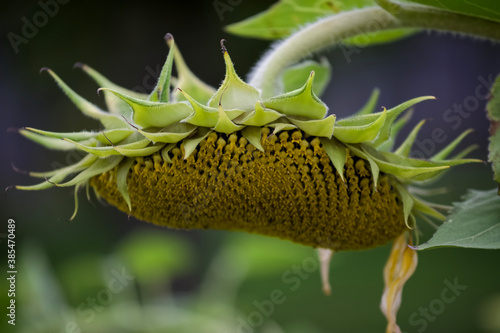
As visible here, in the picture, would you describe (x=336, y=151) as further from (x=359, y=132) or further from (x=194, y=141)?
(x=194, y=141)

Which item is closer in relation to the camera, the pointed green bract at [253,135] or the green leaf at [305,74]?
the pointed green bract at [253,135]

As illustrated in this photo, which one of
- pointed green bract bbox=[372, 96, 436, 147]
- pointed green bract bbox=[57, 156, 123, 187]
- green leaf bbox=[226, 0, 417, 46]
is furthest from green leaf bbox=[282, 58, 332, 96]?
pointed green bract bbox=[57, 156, 123, 187]

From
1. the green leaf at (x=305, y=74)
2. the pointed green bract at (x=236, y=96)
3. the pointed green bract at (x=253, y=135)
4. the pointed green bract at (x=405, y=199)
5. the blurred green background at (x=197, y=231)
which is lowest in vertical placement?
the blurred green background at (x=197, y=231)

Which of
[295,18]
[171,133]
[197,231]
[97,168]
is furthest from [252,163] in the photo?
[197,231]

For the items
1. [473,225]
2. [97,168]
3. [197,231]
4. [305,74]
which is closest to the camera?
[473,225]

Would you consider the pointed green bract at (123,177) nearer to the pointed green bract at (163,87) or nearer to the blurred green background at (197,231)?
the pointed green bract at (163,87)

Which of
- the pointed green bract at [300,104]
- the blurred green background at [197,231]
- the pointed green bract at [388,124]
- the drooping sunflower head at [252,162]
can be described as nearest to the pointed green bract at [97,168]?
the drooping sunflower head at [252,162]

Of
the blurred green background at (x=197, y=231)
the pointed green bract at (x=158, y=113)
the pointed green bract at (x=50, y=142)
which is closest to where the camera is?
the pointed green bract at (x=158, y=113)
